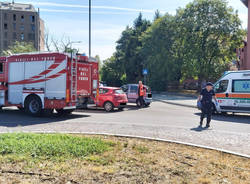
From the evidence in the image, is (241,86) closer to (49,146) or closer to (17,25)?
(49,146)

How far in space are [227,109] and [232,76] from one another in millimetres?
1734

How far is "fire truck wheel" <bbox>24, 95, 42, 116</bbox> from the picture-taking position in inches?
484

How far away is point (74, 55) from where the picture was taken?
12.2m

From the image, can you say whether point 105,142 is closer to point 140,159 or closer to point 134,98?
point 140,159

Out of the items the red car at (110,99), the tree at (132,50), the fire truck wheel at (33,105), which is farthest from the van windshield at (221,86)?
the tree at (132,50)

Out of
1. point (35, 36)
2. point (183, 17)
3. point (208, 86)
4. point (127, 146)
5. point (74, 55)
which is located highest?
point (35, 36)

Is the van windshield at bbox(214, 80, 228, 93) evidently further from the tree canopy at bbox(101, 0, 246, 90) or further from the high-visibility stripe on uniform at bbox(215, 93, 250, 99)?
the tree canopy at bbox(101, 0, 246, 90)

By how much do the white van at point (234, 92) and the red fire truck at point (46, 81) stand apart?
6.62 m

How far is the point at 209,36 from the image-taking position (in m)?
34.2

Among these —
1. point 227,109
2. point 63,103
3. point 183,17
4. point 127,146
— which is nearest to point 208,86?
point 227,109

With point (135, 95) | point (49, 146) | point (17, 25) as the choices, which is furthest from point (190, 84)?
point (17, 25)

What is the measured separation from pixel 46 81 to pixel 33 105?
1402 mm

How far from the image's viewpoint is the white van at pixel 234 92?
13384mm

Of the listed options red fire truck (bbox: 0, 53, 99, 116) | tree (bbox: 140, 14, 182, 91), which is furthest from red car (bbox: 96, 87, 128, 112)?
tree (bbox: 140, 14, 182, 91)
